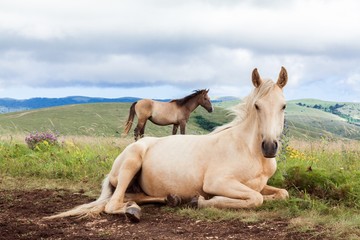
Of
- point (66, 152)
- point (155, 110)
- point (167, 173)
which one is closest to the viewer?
point (167, 173)

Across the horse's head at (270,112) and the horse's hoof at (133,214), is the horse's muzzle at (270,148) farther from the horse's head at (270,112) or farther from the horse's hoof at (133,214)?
the horse's hoof at (133,214)

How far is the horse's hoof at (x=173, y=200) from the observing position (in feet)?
22.0

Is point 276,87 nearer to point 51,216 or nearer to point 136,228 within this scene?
point 136,228

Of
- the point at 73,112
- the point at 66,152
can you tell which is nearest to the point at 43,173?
the point at 66,152

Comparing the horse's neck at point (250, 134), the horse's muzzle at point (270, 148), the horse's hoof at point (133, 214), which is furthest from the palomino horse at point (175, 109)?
the horse's muzzle at point (270, 148)

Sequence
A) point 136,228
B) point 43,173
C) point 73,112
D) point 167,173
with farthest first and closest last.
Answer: point 73,112
point 43,173
point 167,173
point 136,228

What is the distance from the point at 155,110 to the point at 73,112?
73.6 meters

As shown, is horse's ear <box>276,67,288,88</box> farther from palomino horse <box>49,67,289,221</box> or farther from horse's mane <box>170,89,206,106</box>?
horse's mane <box>170,89,206,106</box>

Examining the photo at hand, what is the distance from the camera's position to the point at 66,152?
12188mm

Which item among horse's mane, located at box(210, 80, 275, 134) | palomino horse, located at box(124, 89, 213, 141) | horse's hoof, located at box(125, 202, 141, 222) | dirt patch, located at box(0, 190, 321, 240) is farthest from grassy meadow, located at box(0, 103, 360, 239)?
palomino horse, located at box(124, 89, 213, 141)

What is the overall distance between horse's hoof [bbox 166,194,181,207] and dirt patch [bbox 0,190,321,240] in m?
0.14

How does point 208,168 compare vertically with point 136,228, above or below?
above

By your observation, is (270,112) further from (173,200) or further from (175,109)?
(175,109)

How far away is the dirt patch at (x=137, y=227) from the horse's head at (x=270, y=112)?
2.93ft
